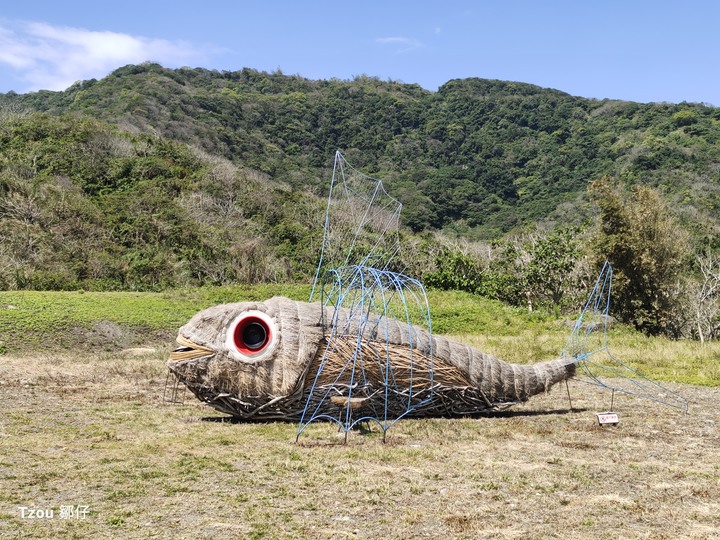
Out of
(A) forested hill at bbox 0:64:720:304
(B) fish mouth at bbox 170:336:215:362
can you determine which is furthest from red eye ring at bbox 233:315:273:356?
(A) forested hill at bbox 0:64:720:304

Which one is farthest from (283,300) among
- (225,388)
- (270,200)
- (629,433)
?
(270,200)

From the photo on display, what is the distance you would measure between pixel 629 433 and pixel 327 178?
192 ft

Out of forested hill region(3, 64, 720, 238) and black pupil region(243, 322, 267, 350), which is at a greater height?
forested hill region(3, 64, 720, 238)

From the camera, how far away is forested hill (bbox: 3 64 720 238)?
2404 inches

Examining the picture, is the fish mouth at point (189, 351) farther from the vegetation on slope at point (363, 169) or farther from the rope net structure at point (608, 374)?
the vegetation on slope at point (363, 169)

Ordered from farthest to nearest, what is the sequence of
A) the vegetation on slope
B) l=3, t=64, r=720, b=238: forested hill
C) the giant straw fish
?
l=3, t=64, r=720, b=238: forested hill < the vegetation on slope < the giant straw fish

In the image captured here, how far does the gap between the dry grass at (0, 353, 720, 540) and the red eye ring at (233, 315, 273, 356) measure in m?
1.16

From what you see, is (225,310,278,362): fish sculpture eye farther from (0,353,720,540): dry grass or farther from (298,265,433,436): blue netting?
(0,353,720,540): dry grass

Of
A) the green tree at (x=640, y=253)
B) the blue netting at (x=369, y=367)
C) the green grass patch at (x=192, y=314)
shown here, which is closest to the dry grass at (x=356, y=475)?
the blue netting at (x=369, y=367)

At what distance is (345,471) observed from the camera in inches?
307

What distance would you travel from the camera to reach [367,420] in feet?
35.6

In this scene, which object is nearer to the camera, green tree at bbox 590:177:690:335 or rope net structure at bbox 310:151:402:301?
rope net structure at bbox 310:151:402:301

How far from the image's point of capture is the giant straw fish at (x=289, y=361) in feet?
33.1

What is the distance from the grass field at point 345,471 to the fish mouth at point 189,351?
102 cm
